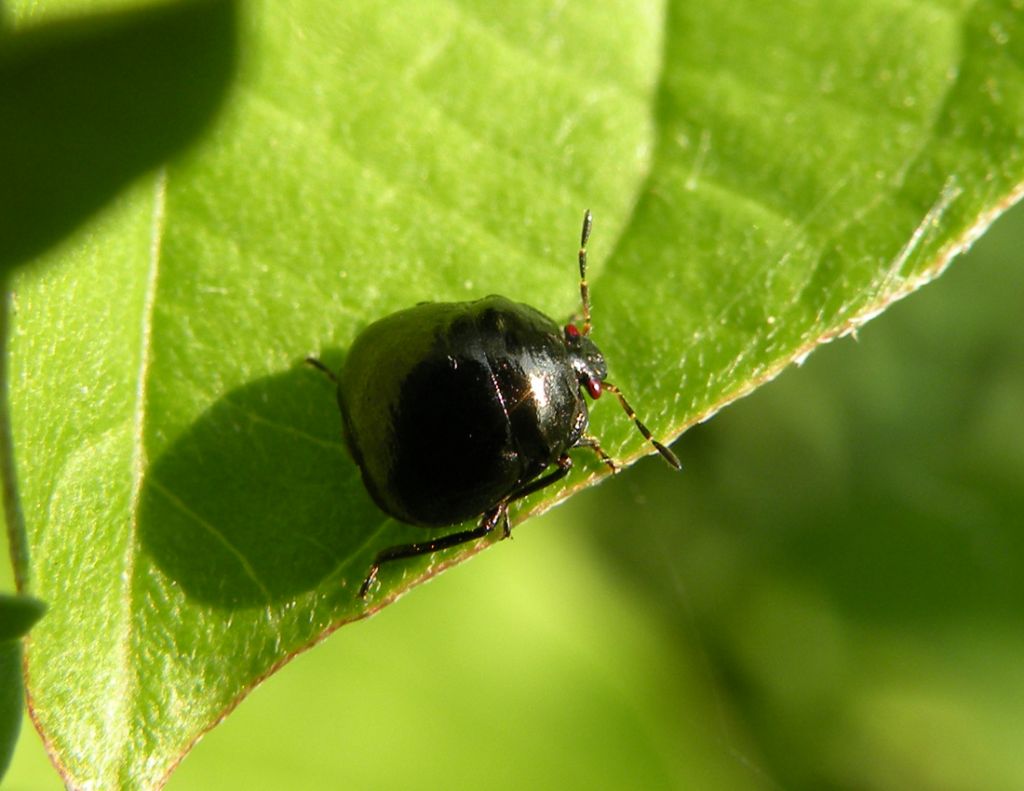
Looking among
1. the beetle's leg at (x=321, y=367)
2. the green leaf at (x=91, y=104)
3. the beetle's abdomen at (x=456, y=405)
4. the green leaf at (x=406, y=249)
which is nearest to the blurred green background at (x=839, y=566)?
the beetle's abdomen at (x=456, y=405)

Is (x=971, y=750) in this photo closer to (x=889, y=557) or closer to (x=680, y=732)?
(x=889, y=557)

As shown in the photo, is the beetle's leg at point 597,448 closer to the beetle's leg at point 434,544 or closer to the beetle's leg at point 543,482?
the beetle's leg at point 543,482

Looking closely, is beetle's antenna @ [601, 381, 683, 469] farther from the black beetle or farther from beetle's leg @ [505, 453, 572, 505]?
beetle's leg @ [505, 453, 572, 505]

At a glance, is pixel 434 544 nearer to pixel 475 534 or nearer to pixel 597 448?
pixel 475 534

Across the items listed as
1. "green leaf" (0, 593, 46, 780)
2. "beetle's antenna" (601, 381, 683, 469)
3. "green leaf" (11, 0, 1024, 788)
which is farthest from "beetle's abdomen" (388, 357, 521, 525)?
"green leaf" (0, 593, 46, 780)

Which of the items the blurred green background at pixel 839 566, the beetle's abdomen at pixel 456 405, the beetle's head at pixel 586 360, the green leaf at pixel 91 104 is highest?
the green leaf at pixel 91 104

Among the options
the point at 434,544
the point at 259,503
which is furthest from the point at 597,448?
the point at 259,503

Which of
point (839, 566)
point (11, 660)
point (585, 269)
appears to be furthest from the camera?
point (839, 566)
